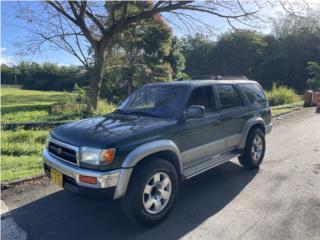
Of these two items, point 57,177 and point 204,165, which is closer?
point 57,177

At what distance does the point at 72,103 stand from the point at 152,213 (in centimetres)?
1190

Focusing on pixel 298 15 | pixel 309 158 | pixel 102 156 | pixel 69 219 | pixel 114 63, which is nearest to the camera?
pixel 102 156

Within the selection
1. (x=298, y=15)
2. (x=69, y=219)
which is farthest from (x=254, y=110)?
(x=298, y=15)

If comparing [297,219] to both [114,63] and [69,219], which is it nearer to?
[69,219]

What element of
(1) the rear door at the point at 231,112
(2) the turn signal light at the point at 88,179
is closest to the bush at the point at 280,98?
(1) the rear door at the point at 231,112

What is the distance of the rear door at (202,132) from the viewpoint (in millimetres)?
4102

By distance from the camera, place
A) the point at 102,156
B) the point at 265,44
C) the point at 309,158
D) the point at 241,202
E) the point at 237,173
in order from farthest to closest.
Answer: the point at 265,44 < the point at 309,158 < the point at 237,173 < the point at 241,202 < the point at 102,156

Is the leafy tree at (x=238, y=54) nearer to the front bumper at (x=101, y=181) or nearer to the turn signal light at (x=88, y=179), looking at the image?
the front bumper at (x=101, y=181)

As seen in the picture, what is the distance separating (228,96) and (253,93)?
0.98 meters

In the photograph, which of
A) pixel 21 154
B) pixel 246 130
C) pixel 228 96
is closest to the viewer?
pixel 228 96

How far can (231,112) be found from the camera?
498 centimetres

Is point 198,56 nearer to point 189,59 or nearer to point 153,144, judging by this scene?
point 189,59

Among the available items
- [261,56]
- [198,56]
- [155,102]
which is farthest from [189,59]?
[155,102]

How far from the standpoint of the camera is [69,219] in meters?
3.84
